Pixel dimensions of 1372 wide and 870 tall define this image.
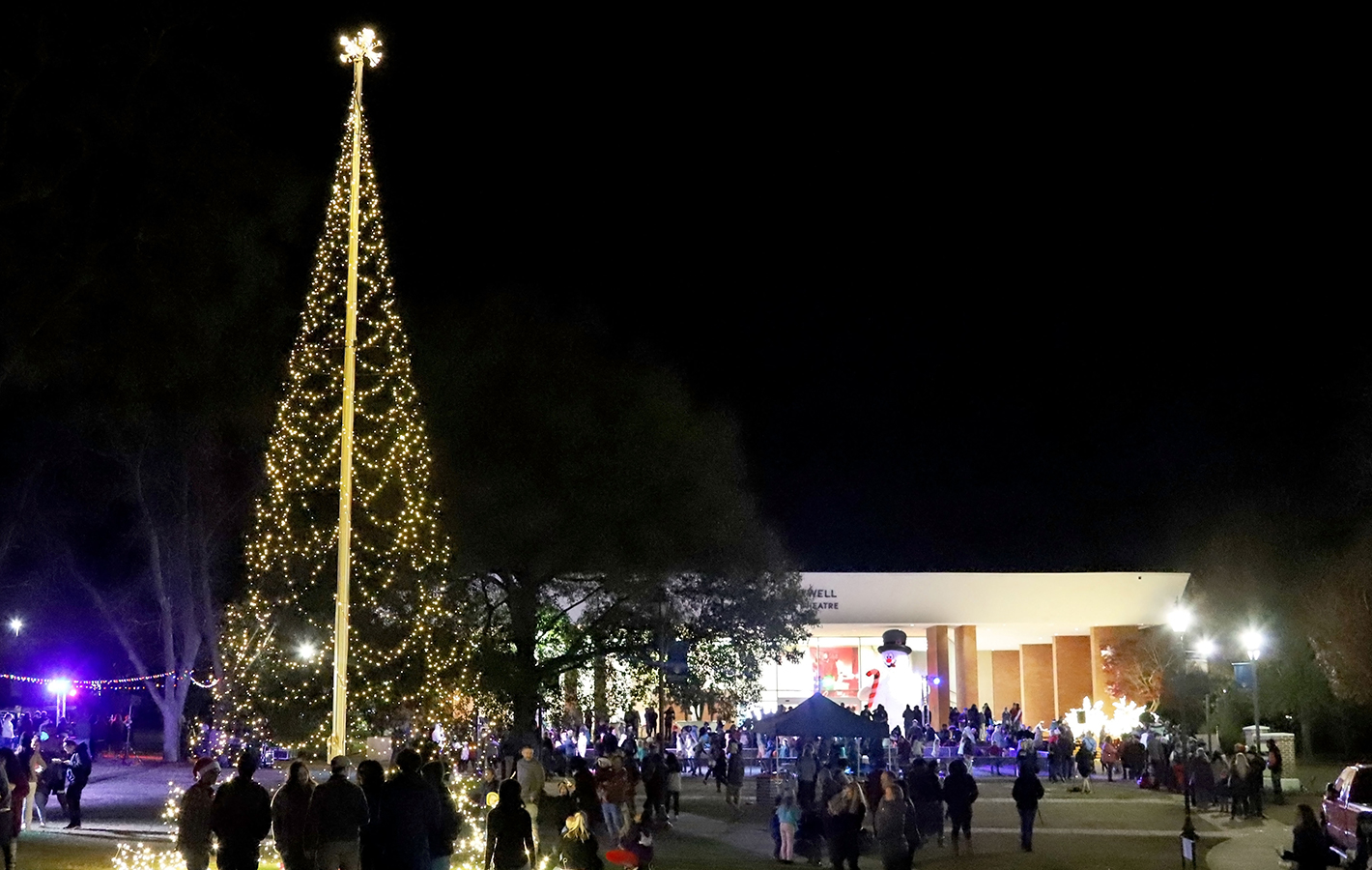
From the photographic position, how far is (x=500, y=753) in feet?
101

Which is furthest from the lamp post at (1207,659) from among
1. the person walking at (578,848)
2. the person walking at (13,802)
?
the person walking at (578,848)

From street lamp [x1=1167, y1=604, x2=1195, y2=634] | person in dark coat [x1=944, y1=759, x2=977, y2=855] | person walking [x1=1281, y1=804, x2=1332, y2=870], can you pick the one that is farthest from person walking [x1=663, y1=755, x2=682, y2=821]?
street lamp [x1=1167, y1=604, x2=1195, y2=634]

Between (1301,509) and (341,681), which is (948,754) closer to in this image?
(1301,509)

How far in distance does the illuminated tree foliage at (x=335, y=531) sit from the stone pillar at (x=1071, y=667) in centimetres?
3533

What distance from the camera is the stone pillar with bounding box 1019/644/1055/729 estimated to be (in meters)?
56.6

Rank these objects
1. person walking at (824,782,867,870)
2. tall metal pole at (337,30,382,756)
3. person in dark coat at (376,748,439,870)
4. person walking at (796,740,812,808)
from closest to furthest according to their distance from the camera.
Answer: person in dark coat at (376,748,439,870), person walking at (824,782,867,870), tall metal pole at (337,30,382,756), person walking at (796,740,812,808)

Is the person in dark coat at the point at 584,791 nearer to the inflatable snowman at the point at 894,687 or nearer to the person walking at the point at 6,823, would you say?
the person walking at the point at 6,823

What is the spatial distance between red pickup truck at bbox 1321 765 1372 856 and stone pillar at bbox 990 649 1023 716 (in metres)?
38.9

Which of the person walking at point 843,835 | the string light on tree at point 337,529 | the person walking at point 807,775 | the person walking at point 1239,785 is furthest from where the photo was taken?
the person walking at point 1239,785

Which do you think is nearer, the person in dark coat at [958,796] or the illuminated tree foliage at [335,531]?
the person in dark coat at [958,796]

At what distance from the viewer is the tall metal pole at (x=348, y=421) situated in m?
17.6

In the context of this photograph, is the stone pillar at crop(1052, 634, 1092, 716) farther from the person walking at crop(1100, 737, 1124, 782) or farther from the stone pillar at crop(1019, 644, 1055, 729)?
the person walking at crop(1100, 737, 1124, 782)

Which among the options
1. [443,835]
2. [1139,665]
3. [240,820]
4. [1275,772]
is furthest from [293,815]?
[1139,665]

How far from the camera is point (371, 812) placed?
1121 cm
